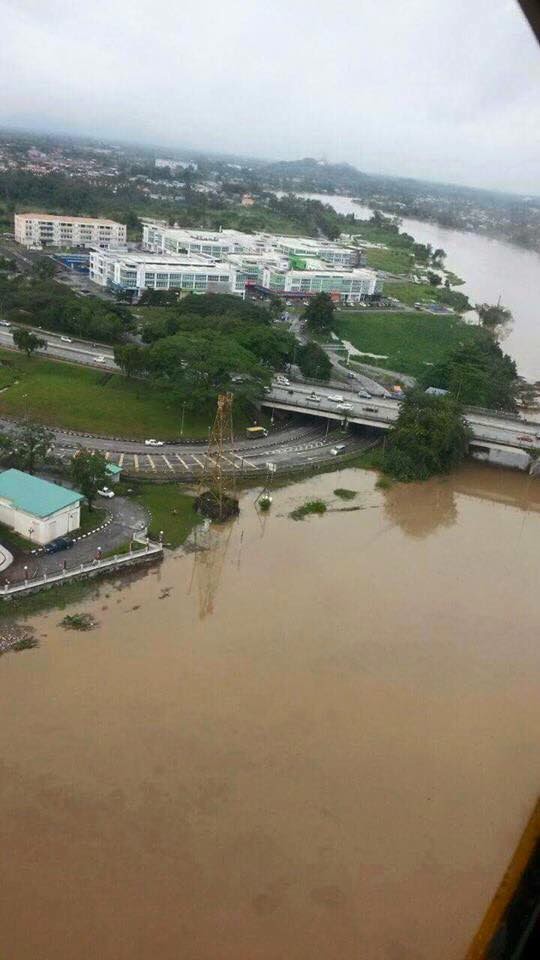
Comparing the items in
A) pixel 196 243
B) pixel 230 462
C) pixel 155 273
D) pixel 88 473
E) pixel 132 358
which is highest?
pixel 196 243

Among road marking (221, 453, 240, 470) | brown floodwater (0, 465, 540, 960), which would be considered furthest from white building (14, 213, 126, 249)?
brown floodwater (0, 465, 540, 960)

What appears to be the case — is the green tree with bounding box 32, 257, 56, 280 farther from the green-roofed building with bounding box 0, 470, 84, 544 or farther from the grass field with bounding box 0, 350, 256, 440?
the green-roofed building with bounding box 0, 470, 84, 544

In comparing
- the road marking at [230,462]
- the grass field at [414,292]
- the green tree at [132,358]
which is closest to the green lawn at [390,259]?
the grass field at [414,292]

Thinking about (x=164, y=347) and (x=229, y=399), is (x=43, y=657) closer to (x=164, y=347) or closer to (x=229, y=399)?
(x=229, y=399)

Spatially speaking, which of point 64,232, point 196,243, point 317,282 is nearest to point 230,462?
point 317,282

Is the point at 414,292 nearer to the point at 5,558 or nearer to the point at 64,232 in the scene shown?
the point at 64,232

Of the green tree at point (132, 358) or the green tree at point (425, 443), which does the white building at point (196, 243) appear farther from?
the green tree at point (425, 443)
